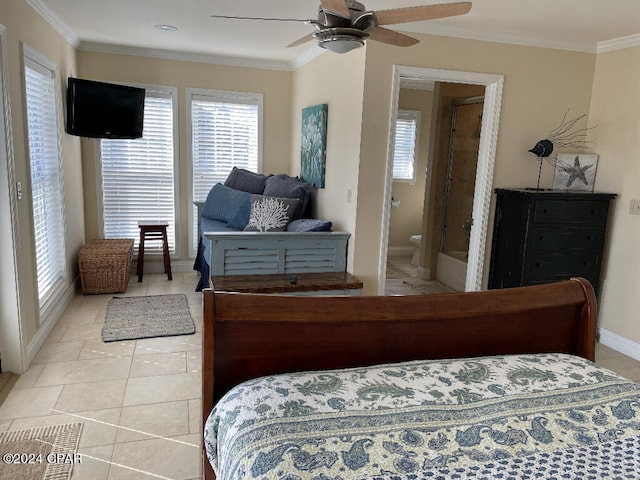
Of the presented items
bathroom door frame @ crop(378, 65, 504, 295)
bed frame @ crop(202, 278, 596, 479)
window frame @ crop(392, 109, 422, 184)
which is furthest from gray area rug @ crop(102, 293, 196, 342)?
window frame @ crop(392, 109, 422, 184)

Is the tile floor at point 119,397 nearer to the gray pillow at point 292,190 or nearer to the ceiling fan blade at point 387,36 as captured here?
the gray pillow at point 292,190

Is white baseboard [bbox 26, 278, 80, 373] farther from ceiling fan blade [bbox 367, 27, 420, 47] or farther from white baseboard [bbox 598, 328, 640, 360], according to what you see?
white baseboard [bbox 598, 328, 640, 360]

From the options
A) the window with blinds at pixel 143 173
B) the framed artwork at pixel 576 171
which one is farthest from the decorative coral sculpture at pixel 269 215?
the framed artwork at pixel 576 171

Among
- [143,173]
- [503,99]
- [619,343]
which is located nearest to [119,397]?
[143,173]

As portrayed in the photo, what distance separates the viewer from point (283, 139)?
18.8 feet

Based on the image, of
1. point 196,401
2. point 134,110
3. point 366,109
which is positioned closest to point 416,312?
point 196,401

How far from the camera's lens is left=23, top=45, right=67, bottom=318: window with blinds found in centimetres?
339

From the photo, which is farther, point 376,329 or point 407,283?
point 407,283

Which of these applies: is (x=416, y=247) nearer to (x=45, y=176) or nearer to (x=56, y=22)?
(x=45, y=176)

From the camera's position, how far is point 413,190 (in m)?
6.93

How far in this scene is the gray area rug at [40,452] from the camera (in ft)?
7.01

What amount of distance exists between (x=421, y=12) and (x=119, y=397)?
2.66 meters

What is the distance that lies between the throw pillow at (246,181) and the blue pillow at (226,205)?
Answer: 0.11 meters

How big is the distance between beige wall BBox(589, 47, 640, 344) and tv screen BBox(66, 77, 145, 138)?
14.0ft
